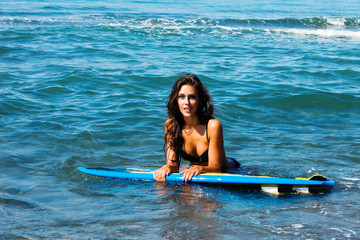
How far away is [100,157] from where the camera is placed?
603 centimetres

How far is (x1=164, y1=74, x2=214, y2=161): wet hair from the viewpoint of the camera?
448 centimetres

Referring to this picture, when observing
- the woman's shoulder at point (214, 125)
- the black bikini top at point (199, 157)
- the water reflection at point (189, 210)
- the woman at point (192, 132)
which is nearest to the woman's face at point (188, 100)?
the woman at point (192, 132)

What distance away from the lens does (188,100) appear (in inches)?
177

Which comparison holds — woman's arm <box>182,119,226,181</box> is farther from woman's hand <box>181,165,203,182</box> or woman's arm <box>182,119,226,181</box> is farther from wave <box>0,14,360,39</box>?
wave <box>0,14,360,39</box>

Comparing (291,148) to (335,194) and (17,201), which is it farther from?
(17,201)

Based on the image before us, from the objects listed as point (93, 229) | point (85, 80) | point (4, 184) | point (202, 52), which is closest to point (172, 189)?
point (93, 229)

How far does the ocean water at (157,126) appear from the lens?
3875mm

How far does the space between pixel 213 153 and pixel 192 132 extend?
0.32 m

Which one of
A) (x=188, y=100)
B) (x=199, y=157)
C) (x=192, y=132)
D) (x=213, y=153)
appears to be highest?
(x=188, y=100)

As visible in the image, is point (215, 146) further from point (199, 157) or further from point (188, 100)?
point (188, 100)

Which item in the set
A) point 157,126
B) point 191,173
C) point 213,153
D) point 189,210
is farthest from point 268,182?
point 157,126

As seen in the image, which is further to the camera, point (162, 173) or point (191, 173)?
point (162, 173)

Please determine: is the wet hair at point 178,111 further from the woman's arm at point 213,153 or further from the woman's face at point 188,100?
the woman's arm at point 213,153

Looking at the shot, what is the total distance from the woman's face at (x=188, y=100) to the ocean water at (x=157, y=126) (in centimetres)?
75
